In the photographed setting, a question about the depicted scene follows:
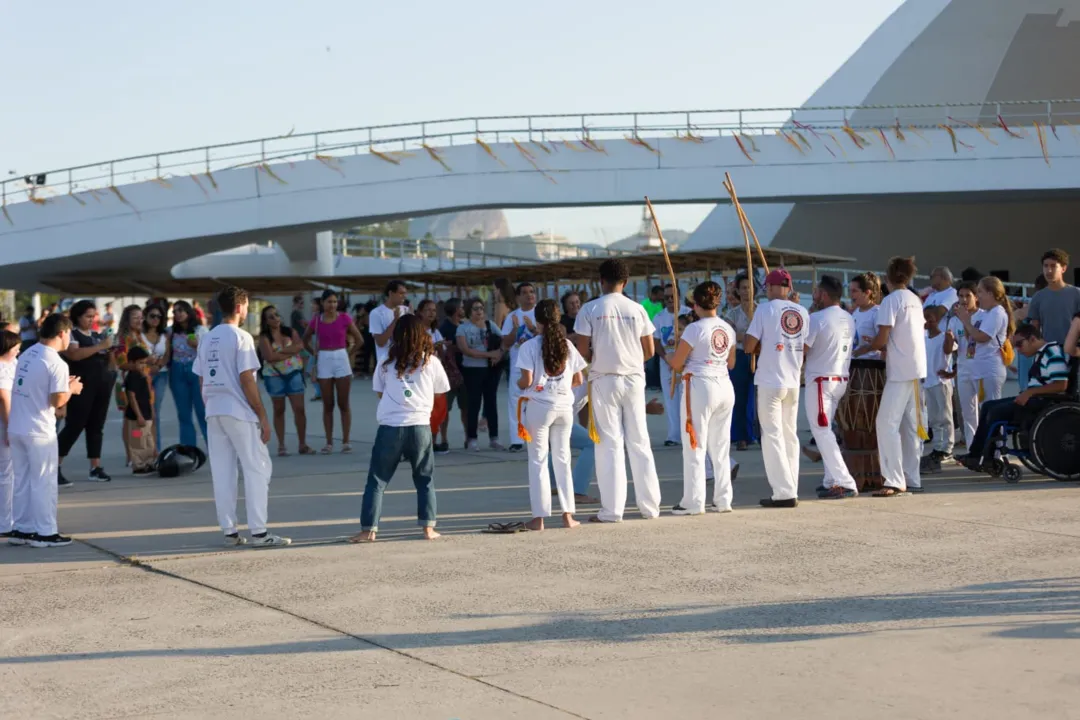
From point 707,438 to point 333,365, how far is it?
5660 mm

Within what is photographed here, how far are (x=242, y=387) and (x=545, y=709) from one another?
413 centimetres

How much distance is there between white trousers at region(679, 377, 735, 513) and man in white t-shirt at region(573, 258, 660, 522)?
0.40 metres

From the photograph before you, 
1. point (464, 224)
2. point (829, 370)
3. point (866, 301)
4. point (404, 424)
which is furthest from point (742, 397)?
point (464, 224)

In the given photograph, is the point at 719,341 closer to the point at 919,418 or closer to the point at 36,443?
the point at 919,418

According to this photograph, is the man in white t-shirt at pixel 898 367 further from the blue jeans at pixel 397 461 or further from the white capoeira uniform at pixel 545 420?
the blue jeans at pixel 397 461

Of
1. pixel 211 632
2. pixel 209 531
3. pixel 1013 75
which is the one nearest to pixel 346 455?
pixel 209 531

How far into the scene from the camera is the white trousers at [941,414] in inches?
455

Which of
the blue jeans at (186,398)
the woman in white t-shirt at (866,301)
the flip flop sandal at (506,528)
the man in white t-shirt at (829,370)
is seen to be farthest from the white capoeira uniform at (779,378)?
the blue jeans at (186,398)

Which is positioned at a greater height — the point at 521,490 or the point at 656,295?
the point at 656,295

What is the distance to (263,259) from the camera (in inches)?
1708

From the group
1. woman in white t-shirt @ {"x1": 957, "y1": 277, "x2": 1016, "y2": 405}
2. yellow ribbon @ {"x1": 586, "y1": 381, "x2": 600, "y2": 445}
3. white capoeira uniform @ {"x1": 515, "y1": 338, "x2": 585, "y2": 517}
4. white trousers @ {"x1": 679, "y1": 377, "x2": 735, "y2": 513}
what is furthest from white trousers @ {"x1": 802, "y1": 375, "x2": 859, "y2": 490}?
woman in white t-shirt @ {"x1": 957, "y1": 277, "x2": 1016, "y2": 405}

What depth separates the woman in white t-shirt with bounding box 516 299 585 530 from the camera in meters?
8.39

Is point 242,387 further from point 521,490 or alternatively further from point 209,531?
point 521,490

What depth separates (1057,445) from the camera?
32.5 ft
